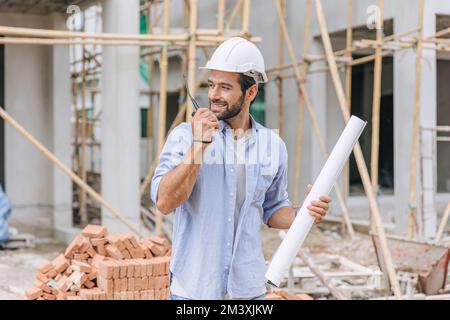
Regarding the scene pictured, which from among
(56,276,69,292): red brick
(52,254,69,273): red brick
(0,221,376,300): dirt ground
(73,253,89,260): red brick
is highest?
(73,253,89,260): red brick

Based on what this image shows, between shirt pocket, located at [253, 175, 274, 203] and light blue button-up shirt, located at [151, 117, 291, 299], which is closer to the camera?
light blue button-up shirt, located at [151, 117, 291, 299]

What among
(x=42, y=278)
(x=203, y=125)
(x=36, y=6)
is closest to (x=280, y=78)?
(x=36, y=6)

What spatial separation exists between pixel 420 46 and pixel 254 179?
6968mm

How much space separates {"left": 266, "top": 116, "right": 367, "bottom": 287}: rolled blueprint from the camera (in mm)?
2695

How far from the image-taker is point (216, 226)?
8.68 ft

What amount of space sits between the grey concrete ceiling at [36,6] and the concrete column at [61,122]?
6.7 inches

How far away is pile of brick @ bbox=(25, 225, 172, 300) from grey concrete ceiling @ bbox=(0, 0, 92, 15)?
4.26 metres

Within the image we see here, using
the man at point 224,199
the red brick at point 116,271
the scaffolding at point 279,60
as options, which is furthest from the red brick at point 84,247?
the man at point 224,199

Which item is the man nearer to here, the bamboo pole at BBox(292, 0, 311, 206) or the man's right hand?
the man's right hand

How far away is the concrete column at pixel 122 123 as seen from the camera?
837 cm

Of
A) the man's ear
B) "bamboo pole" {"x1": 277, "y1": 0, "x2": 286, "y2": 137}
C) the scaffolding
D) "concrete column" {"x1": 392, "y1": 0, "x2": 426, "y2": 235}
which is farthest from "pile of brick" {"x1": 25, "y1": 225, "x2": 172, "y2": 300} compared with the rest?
"bamboo pole" {"x1": 277, "y1": 0, "x2": 286, "y2": 137}

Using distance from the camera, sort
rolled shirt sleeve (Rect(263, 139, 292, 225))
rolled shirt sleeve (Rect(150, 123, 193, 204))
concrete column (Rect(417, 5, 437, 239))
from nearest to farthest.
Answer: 1. rolled shirt sleeve (Rect(150, 123, 193, 204))
2. rolled shirt sleeve (Rect(263, 139, 292, 225))
3. concrete column (Rect(417, 5, 437, 239))

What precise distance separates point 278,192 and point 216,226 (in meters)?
0.41

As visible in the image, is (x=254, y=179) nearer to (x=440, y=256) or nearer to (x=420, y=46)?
(x=440, y=256)
